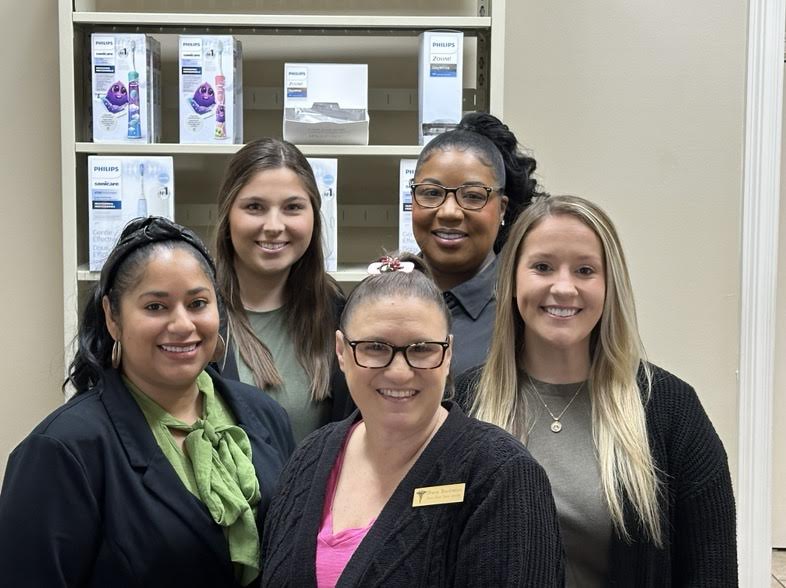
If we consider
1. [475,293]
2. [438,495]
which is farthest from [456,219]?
[438,495]

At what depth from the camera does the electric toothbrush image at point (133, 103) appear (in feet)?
9.03

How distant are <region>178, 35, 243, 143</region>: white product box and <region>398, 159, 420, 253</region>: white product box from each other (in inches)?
20.4

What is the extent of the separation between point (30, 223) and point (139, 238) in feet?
6.08

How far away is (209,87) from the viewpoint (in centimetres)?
277

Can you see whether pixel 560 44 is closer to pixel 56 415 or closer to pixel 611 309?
pixel 611 309

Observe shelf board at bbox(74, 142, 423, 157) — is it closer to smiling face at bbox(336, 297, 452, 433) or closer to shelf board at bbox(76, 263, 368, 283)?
shelf board at bbox(76, 263, 368, 283)

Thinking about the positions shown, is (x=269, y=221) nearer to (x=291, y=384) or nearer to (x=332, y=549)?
(x=291, y=384)

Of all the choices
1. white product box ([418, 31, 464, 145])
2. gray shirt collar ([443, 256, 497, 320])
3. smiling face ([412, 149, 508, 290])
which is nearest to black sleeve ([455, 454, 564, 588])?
gray shirt collar ([443, 256, 497, 320])

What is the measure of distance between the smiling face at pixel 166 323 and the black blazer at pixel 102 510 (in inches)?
2.5

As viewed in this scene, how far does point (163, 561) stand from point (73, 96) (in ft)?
5.88

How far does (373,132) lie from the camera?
3191 mm

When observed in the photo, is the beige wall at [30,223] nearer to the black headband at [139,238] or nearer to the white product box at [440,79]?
the white product box at [440,79]

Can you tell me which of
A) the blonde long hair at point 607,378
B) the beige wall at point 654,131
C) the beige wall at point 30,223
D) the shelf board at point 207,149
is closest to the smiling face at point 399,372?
the blonde long hair at point 607,378

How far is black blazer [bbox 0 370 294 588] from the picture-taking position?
1.42 metres
